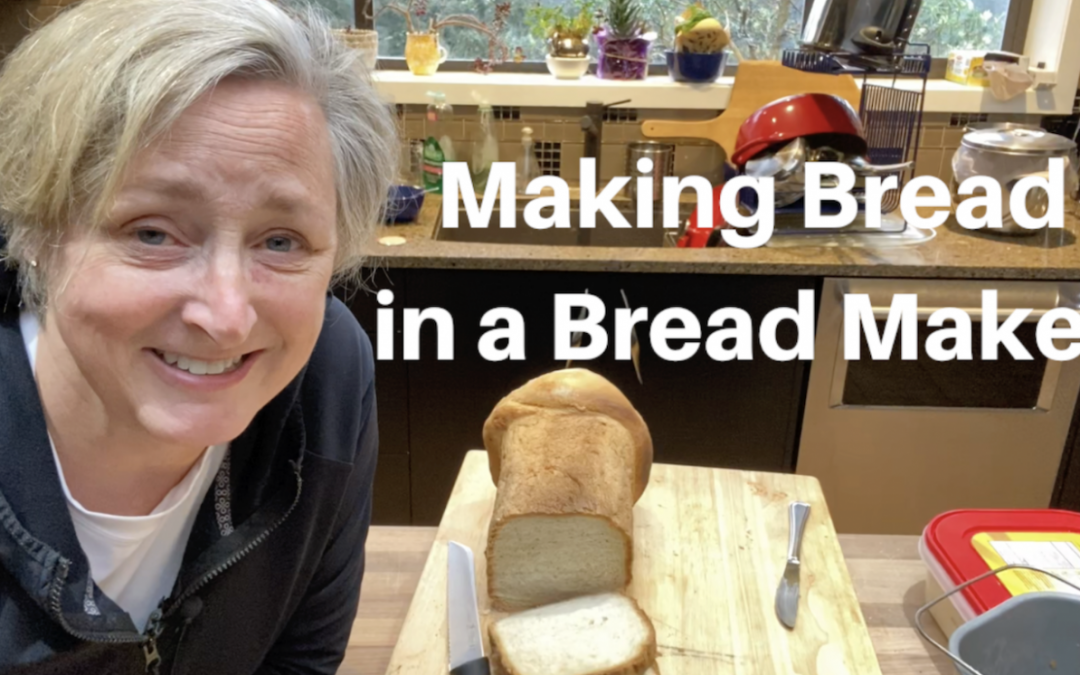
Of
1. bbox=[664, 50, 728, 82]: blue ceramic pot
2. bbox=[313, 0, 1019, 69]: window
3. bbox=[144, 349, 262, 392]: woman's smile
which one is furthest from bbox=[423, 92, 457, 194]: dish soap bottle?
bbox=[144, 349, 262, 392]: woman's smile

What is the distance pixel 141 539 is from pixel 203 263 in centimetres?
33

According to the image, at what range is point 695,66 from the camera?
251 centimetres

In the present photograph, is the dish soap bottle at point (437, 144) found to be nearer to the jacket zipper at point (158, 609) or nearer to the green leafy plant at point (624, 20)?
the green leafy plant at point (624, 20)

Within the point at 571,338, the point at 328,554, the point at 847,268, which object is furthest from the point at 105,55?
the point at 847,268

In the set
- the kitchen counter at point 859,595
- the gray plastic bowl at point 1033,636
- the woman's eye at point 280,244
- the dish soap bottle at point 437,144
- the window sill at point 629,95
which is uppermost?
the woman's eye at point 280,244

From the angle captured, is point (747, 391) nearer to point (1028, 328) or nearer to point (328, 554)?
point (1028, 328)

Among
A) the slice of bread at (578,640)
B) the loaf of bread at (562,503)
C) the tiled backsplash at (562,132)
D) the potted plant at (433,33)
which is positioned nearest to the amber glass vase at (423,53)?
the potted plant at (433,33)

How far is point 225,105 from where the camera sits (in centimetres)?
71

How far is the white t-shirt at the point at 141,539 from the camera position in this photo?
842 millimetres

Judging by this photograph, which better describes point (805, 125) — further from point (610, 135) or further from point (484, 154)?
point (484, 154)

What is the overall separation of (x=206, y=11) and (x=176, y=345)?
27cm

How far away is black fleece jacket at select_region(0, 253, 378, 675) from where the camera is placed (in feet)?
2.55

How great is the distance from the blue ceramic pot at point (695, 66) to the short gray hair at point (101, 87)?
1883mm

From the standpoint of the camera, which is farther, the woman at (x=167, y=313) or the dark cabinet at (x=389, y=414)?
the dark cabinet at (x=389, y=414)
